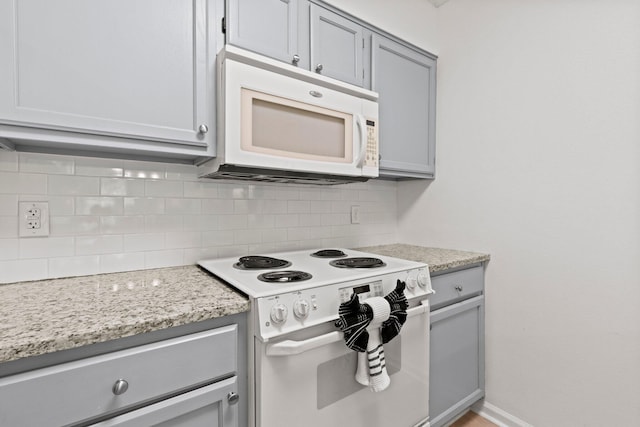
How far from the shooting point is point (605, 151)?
1.41 m

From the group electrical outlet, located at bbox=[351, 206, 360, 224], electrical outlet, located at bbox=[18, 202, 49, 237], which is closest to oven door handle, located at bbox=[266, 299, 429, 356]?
electrical outlet, located at bbox=[18, 202, 49, 237]

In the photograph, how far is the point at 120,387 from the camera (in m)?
0.77

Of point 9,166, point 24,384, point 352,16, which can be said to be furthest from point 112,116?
point 352,16

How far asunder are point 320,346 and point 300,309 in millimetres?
163

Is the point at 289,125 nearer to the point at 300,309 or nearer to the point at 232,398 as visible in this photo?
the point at 300,309

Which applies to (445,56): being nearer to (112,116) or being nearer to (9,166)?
(112,116)

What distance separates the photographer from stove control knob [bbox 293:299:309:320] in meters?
1.00

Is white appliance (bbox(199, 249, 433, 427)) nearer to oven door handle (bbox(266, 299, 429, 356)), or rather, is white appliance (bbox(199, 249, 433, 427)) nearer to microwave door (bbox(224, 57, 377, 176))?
oven door handle (bbox(266, 299, 429, 356))

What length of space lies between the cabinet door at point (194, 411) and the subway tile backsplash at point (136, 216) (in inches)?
27.2

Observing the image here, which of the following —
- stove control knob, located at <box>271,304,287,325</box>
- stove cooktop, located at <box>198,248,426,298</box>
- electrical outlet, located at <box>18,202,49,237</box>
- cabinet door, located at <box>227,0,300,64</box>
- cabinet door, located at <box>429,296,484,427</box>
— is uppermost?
cabinet door, located at <box>227,0,300,64</box>

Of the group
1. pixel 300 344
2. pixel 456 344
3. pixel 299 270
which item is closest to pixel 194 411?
pixel 300 344

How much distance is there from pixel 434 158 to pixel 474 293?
0.88m

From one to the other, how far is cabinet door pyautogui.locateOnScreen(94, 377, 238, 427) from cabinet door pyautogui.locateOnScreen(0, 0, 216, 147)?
2.76 ft

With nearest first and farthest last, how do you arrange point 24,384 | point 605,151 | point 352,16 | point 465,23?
1. point 24,384
2. point 605,151
3. point 352,16
4. point 465,23
